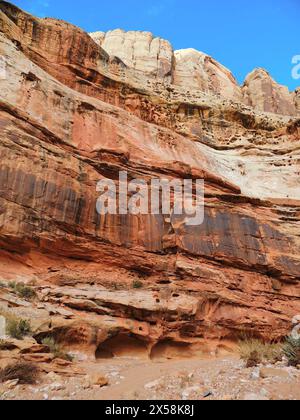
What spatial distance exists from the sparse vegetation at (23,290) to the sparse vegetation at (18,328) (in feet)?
5.55

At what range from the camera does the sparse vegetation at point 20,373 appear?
23.3 ft

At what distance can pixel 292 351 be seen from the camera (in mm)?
9633

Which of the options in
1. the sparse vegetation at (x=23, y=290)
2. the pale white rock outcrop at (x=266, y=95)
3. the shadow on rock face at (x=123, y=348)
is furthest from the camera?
the pale white rock outcrop at (x=266, y=95)

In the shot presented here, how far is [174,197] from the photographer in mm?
16891

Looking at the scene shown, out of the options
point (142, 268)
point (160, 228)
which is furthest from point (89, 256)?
point (160, 228)

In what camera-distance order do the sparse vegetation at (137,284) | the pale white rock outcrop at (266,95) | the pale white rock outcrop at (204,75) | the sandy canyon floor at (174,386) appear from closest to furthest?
1. the sandy canyon floor at (174,386)
2. the sparse vegetation at (137,284)
3. the pale white rock outcrop at (204,75)
4. the pale white rock outcrop at (266,95)

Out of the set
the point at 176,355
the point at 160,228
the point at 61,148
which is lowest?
the point at 176,355

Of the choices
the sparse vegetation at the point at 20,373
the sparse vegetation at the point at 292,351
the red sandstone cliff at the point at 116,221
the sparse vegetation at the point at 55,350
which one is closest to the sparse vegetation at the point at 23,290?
the red sandstone cliff at the point at 116,221

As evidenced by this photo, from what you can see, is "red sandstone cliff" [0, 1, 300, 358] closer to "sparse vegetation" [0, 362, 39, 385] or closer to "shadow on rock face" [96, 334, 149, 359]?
"shadow on rock face" [96, 334, 149, 359]

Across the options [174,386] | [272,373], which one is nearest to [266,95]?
[272,373]

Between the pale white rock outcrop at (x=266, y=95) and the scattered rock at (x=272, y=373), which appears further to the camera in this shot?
the pale white rock outcrop at (x=266, y=95)

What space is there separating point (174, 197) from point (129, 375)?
9203 millimetres

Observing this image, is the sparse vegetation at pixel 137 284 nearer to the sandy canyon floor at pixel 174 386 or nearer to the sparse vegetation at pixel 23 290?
the sparse vegetation at pixel 23 290
